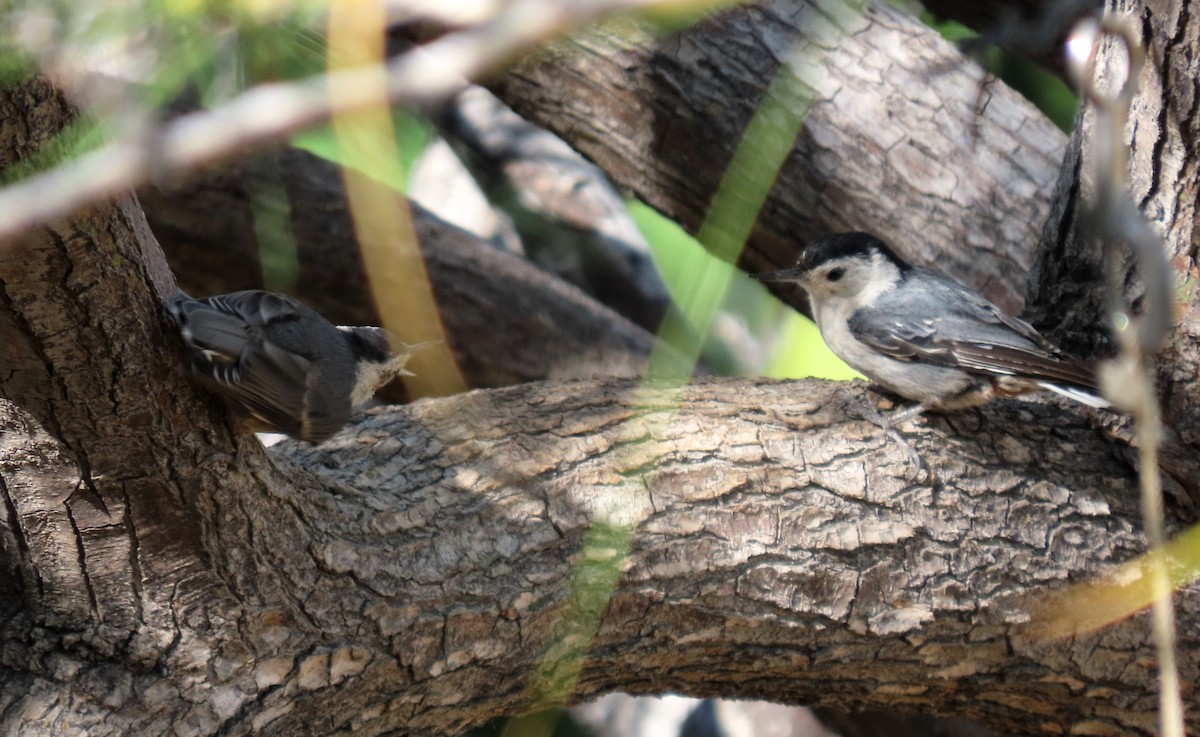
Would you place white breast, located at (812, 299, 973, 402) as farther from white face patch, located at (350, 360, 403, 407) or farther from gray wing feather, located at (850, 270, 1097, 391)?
white face patch, located at (350, 360, 403, 407)

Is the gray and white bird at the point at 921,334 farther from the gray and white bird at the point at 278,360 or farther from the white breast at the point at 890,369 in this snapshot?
the gray and white bird at the point at 278,360

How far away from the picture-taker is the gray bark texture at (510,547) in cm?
196

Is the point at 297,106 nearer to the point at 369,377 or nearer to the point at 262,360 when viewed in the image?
the point at 262,360

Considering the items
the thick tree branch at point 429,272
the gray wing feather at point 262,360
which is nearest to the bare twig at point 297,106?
the gray wing feather at point 262,360

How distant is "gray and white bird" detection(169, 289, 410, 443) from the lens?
194 cm

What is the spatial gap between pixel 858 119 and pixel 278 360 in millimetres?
2282

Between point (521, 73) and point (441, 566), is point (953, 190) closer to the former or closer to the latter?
point (521, 73)

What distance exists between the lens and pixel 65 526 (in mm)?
2018

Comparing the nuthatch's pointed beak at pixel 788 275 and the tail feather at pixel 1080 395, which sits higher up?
the nuthatch's pointed beak at pixel 788 275

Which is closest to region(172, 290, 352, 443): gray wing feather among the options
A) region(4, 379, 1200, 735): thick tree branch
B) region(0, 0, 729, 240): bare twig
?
region(4, 379, 1200, 735): thick tree branch

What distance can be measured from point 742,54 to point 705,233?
2.29 ft

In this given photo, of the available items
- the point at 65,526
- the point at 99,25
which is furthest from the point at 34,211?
the point at 65,526

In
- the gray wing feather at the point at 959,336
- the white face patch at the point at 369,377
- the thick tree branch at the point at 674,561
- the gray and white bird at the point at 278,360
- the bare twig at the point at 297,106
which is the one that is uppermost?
the bare twig at the point at 297,106

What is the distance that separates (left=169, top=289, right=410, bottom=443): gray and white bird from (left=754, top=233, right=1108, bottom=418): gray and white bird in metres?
1.41
